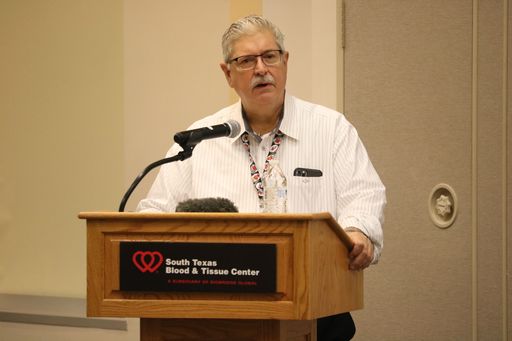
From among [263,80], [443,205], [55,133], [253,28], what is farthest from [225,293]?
[55,133]

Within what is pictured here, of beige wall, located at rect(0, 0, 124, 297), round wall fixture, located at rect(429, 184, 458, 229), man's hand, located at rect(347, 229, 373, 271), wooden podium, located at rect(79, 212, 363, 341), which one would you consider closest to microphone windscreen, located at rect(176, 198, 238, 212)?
wooden podium, located at rect(79, 212, 363, 341)

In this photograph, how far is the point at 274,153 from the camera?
2.87m

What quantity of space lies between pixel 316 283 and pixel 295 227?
160 millimetres

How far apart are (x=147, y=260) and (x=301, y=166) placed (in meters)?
0.89

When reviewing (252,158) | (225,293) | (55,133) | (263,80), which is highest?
(263,80)

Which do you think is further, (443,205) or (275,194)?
(443,205)

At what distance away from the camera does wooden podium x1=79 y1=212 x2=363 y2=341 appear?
203cm

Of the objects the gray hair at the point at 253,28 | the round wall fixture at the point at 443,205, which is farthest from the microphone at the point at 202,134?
the round wall fixture at the point at 443,205

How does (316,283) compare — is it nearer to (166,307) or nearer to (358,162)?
(166,307)

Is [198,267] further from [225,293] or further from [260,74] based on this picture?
[260,74]

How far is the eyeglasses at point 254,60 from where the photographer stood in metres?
2.86

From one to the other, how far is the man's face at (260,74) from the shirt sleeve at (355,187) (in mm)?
277

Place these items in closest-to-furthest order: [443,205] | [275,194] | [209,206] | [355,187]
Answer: [209,206] → [275,194] → [355,187] → [443,205]

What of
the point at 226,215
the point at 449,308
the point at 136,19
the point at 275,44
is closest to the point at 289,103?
the point at 275,44
